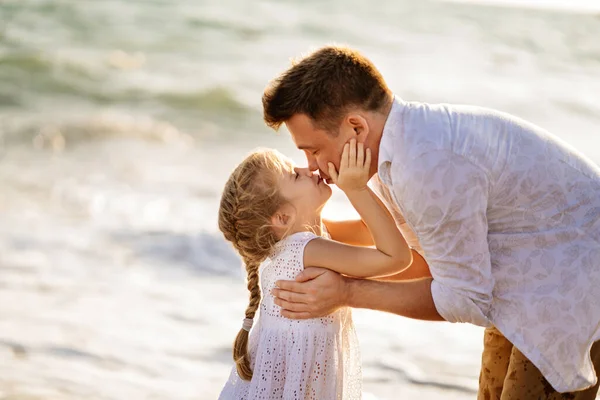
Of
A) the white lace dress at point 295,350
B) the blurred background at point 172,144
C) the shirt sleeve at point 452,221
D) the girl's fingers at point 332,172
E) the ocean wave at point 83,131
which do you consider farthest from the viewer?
the ocean wave at point 83,131

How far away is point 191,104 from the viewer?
13539 millimetres

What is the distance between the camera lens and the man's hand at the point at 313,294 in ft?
10.8

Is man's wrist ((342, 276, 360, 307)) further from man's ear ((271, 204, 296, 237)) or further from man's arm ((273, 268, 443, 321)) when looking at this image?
man's ear ((271, 204, 296, 237))

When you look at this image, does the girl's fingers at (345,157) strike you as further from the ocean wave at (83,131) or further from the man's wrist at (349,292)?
the ocean wave at (83,131)

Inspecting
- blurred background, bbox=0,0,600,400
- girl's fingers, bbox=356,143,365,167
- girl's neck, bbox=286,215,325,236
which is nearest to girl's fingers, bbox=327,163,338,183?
girl's fingers, bbox=356,143,365,167

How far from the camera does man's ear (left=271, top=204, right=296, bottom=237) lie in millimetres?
3406

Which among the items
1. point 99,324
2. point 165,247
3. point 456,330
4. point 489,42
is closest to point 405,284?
point 456,330

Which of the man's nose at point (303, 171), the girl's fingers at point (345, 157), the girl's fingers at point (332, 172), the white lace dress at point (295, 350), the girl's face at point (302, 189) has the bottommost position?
the white lace dress at point (295, 350)

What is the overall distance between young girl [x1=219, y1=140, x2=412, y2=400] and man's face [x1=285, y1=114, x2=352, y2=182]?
26cm

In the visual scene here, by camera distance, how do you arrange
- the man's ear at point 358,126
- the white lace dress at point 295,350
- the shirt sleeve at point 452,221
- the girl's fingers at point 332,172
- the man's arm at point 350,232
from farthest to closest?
1. the man's arm at point 350,232
2. the white lace dress at point 295,350
3. the girl's fingers at point 332,172
4. the man's ear at point 358,126
5. the shirt sleeve at point 452,221

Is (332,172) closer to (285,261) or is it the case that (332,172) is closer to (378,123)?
(378,123)

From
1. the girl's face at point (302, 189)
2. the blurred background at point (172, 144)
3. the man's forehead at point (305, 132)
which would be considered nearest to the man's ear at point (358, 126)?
the man's forehead at point (305, 132)

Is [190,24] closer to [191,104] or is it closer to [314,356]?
[191,104]

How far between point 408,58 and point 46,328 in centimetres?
1301
